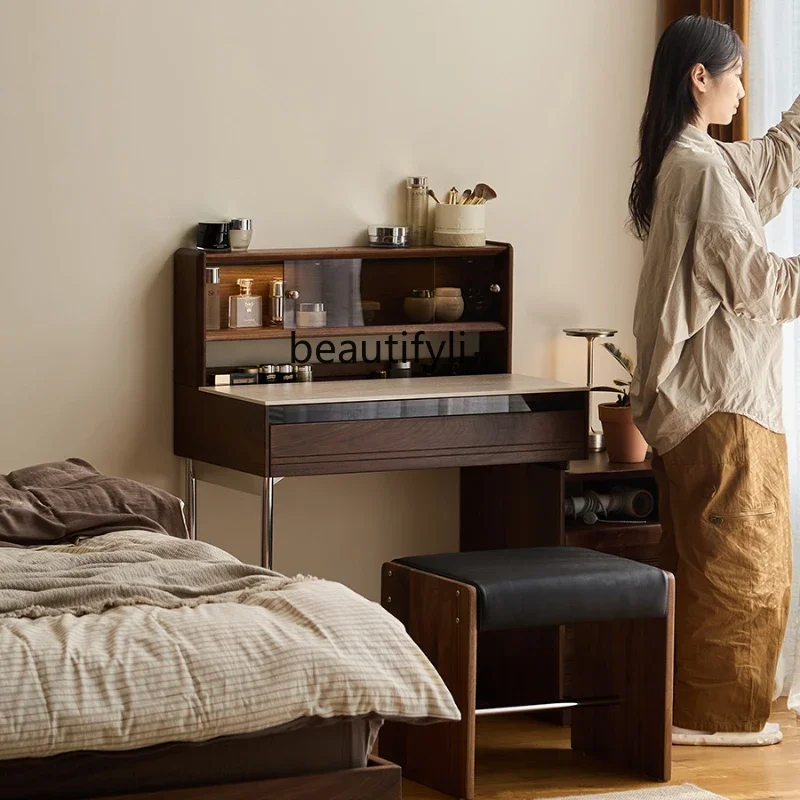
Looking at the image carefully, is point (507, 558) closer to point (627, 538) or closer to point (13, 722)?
point (627, 538)

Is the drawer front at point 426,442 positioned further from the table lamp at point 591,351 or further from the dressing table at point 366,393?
the table lamp at point 591,351

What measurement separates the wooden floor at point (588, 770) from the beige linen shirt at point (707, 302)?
771 millimetres

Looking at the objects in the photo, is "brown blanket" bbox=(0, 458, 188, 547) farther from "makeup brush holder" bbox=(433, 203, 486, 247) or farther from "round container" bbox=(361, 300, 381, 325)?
"makeup brush holder" bbox=(433, 203, 486, 247)

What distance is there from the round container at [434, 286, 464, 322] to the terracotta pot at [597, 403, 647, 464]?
1.68 ft

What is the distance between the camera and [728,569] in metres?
3.51

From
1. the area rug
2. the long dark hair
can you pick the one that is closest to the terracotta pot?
the long dark hair

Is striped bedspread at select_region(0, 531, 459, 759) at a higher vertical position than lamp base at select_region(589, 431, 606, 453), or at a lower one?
lower

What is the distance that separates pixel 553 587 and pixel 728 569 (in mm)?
638

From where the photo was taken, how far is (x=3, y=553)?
2736mm

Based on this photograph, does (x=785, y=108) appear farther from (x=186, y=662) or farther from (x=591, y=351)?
(x=186, y=662)

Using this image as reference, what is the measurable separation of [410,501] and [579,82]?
4.53 ft

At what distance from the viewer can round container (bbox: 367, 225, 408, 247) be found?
4113 mm

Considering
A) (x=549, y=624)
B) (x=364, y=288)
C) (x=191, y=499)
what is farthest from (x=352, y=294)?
(x=549, y=624)

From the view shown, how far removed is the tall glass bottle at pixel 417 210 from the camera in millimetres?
4184
